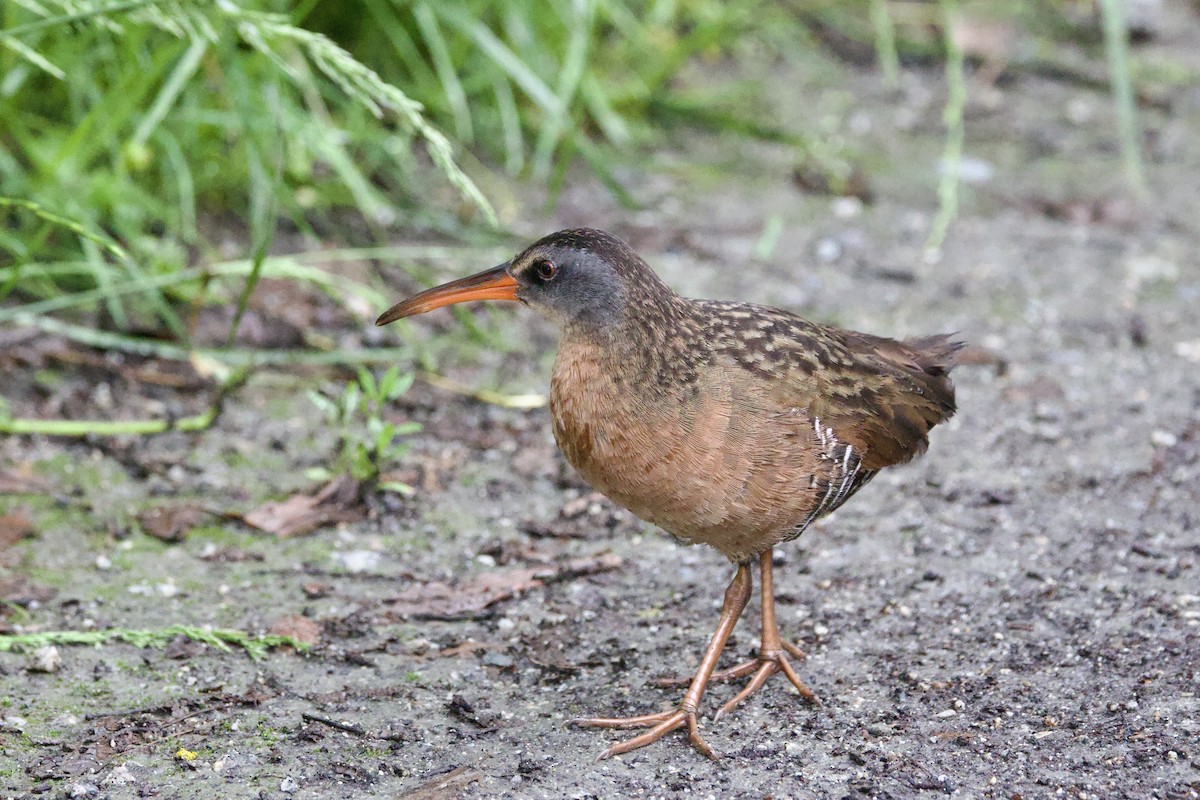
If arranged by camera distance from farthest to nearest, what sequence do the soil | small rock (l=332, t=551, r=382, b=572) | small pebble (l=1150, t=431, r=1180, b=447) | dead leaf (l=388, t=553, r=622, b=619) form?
small pebble (l=1150, t=431, r=1180, b=447) → small rock (l=332, t=551, r=382, b=572) → dead leaf (l=388, t=553, r=622, b=619) → the soil

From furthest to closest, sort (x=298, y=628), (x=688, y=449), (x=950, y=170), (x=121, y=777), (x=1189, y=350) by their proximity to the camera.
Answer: (x=950, y=170)
(x=1189, y=350)
(x=298, y=628)
(x=688, y=449)
(x=121, y=777)

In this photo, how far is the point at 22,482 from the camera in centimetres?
411

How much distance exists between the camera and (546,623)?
3701mm

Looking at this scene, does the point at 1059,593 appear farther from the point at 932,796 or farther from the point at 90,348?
the point at 90,348

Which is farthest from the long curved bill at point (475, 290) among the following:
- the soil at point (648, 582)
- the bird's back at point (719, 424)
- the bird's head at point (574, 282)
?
the soil at point (648, 582)

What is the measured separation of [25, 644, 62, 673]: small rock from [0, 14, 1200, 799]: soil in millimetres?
11

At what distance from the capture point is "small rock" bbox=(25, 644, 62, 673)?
3.28 metres

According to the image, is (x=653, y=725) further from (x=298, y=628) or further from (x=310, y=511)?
(x=310, y=511)

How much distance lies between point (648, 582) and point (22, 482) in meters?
1.82

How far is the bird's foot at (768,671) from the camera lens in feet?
10.9

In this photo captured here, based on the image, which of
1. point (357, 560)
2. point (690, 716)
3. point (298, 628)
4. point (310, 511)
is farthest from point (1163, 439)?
point (298, 628)

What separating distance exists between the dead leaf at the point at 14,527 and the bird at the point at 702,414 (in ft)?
4.10

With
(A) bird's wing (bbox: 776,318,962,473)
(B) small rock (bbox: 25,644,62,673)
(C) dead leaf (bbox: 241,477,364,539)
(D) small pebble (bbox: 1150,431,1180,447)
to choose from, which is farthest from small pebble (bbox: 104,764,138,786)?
Answer: (D) small pebble (bbox: 1150,431,1180,447)

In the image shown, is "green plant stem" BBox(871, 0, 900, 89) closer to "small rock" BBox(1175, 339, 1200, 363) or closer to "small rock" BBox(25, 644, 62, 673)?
"small rock" BBox(1175, 339, 1200, 363)
